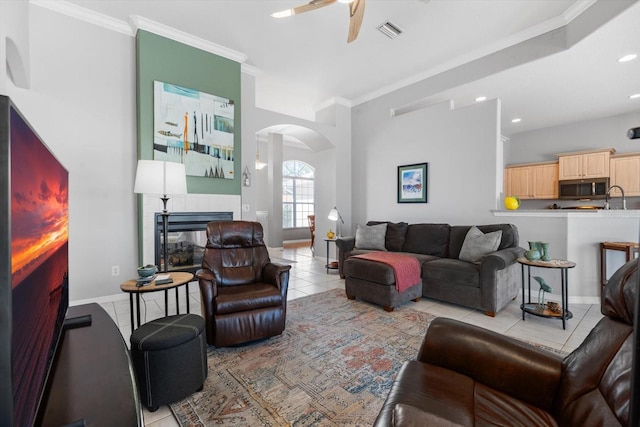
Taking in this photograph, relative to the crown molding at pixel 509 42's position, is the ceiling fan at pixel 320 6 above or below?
below

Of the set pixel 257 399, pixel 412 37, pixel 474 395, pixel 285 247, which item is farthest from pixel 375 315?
pixel 285 247

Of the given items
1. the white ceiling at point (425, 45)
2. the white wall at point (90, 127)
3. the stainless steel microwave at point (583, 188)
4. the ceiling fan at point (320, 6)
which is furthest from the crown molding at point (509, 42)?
the white wall at point (90, 127)

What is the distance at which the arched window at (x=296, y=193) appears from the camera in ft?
29.9

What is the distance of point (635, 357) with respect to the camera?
24 centimetres

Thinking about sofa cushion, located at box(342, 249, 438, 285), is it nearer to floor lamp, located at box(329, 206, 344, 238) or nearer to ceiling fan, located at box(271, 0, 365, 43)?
floor lamp, located at box(329, 206, 344, 238)

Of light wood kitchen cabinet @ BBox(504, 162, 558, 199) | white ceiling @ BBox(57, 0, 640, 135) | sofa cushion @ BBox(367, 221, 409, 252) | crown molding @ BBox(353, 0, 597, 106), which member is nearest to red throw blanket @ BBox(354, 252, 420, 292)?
sofa cushion @ BBox(367, 221, 409, 252)

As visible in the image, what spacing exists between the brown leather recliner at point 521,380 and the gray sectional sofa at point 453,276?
1866 mm

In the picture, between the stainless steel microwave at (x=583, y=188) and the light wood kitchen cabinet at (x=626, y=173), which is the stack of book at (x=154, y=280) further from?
the light wood kitchen cabinet at (x=626, y=173)

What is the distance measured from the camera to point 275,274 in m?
2.64

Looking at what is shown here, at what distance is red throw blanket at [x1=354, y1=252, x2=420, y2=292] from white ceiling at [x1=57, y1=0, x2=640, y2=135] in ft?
9.04

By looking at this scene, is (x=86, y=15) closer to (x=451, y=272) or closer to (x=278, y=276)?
(x=278, y=276)

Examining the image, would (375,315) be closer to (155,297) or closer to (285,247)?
(155,297)

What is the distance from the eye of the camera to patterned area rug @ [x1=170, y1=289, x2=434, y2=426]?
5.39 feet

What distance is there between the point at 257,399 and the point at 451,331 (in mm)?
1234
